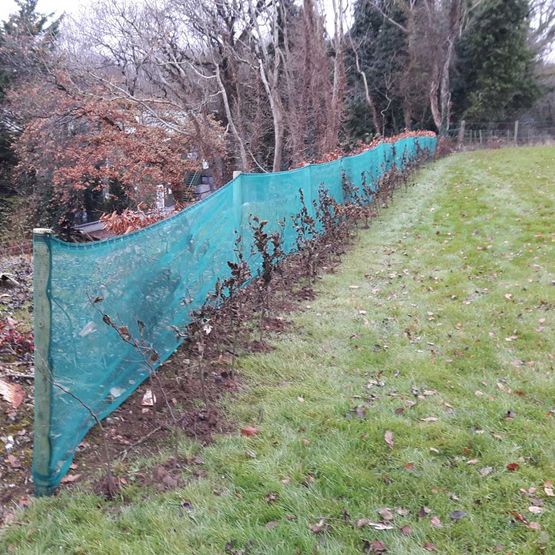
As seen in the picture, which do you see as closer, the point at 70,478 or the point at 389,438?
the point at 70,478

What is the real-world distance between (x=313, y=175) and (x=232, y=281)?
437cm

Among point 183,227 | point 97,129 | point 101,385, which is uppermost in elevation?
point 97,129

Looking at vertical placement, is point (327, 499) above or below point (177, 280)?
below

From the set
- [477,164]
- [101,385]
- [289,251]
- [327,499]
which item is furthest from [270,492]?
[477,164]

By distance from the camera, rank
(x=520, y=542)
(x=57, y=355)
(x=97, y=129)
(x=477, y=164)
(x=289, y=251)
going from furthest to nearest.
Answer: (x=477, y=164), (x=97, y=129), (x=289, y=251), (x=57, y=355), (x=520, y=542)

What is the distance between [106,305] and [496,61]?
30683 millimetres

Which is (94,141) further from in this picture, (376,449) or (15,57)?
(376,449)

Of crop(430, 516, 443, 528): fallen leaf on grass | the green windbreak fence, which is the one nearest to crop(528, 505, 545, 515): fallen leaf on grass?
crop(430, 516, 443, 528): fallen leaf on grass

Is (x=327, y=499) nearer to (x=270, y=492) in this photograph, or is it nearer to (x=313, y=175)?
(x=270, y=492)

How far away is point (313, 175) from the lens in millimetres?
7812

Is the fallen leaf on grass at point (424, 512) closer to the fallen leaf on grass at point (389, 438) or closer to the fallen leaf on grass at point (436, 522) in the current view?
the fallen leaf on grass at point (436, 522)

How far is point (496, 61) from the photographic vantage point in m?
28.0

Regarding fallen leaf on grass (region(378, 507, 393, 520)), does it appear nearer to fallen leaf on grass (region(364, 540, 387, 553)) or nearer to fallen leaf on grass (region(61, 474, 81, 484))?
fallen leaf on grass (region(364, 540, 387, 553))

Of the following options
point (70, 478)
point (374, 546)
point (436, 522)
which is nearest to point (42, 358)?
point (70, 478)
